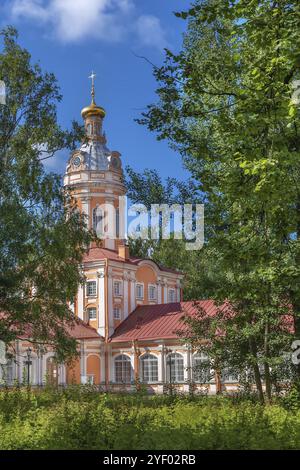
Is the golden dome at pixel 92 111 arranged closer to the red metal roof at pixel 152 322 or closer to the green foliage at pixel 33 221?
the red metal roof at pixel 152 322

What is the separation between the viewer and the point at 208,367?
1912 centimetres

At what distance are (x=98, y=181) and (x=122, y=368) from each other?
14.2 meters

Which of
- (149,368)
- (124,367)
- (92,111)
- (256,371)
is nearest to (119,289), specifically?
(124,367)

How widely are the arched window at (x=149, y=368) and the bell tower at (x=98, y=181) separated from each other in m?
9.71

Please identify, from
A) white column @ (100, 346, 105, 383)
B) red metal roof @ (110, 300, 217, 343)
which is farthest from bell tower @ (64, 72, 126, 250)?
white column @ (100, 346, 105, 383)

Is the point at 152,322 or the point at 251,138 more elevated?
the point at 251,138

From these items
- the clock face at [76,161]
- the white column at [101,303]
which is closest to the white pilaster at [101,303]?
the white column at [101,303]

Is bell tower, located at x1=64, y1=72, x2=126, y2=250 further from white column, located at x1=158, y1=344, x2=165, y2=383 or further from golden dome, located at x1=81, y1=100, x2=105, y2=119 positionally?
white column, located at x1=158, y1=344, x2=165, y2=383

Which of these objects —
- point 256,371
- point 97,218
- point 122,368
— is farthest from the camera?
point 97,218

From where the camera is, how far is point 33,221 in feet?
71.4

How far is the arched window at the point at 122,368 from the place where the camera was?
148 ft

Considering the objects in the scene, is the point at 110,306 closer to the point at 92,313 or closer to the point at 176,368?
the point at 92,313

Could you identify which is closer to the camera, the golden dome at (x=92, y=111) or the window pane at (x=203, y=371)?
the window pane at (x=203, y=371)

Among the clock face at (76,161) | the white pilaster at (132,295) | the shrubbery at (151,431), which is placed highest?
the clock face at (76,161)
